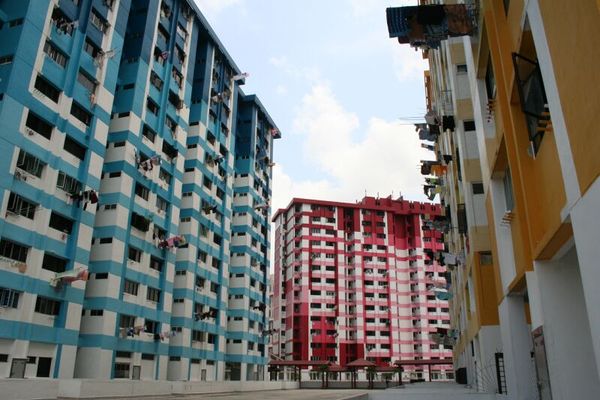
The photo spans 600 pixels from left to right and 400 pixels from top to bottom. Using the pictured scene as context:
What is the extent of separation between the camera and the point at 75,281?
118ft

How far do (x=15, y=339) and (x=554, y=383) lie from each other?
3125 centimetres

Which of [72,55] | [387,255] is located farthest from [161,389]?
[387,255]

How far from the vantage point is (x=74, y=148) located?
38875mm

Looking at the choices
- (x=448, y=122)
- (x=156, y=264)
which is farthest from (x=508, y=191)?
(x=156, y=264)

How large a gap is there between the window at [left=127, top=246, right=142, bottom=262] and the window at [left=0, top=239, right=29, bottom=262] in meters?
11.9

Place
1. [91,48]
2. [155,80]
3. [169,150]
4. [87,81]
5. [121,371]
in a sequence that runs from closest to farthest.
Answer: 1. [87,81]
2. [91,48]
3. [121,371]
4. [155,80]
5. [169,150]

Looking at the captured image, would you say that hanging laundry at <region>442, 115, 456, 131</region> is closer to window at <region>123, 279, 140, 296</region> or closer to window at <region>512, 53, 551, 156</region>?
window at <region>512, 53, 551, 156</region>

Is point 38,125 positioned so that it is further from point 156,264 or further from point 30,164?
point 156,264

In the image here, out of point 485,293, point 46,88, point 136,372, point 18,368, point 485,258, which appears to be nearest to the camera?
point 485,293

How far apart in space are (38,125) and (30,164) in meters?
3.12

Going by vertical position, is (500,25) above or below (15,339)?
above

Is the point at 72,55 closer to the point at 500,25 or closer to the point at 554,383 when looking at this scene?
the point at 500,25

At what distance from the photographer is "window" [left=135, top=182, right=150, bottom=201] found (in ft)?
153

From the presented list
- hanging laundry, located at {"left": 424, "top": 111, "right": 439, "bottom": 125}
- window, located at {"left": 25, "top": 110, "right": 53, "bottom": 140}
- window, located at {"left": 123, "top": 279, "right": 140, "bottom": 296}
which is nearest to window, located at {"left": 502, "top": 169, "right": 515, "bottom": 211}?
hanging laundry, located at {"left": 424, "top": 111, "right": 439, "bottom": 125}
